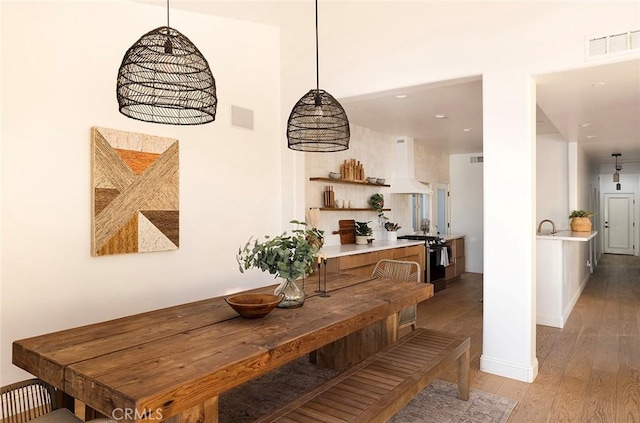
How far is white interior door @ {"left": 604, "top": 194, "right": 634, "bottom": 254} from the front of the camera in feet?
40.2

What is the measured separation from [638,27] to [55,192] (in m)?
4.16

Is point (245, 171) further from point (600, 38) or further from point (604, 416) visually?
point (604, 416)

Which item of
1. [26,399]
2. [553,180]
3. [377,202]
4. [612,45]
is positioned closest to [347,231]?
[377,202]

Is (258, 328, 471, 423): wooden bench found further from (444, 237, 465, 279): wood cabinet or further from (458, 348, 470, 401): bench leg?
(444, 237, 465, 279): wood cabinet

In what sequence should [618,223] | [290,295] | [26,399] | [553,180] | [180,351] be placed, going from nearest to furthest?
[26,399] < [180,351] < [290,295] < [553,180] < [618,223]

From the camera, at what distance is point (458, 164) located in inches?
345

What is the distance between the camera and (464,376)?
2.96 m

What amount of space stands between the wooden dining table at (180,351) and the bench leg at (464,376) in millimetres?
658

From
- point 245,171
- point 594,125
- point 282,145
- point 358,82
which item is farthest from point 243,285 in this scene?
point 594,125

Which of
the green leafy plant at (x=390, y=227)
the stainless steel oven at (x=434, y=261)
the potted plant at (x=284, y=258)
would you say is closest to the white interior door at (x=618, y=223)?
the stainless steel oven at (x=434, y=261)

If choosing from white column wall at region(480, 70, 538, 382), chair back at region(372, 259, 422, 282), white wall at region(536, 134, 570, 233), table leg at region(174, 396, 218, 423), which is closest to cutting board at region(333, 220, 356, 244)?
chair back at region(372, 259, 422, 282)

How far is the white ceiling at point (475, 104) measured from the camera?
349 cm

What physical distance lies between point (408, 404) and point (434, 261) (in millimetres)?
4096

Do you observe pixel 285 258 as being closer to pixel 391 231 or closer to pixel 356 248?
pixel 356 248
